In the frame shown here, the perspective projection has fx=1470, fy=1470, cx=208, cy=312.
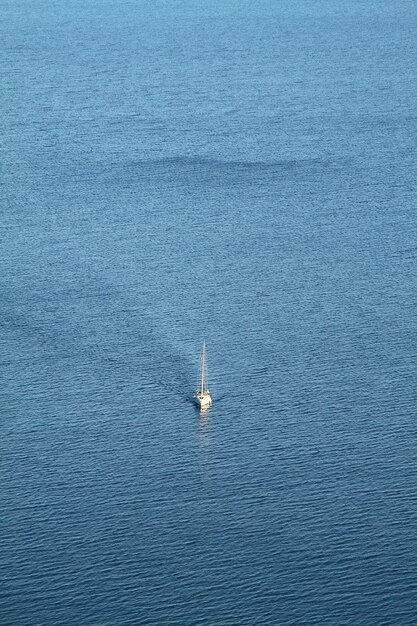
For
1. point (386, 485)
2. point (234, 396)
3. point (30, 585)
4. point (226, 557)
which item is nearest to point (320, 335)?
point (234, 396)

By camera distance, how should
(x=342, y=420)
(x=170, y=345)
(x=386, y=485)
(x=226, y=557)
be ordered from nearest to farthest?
(x=226, y=557)
(x=386, y=485)
(x=342, y=420)
(x=170, y=345)

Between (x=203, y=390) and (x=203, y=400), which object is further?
(x=203, y=390)

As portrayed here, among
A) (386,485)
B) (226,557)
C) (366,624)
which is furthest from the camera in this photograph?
(386,485)

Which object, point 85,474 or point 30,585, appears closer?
point 30,585

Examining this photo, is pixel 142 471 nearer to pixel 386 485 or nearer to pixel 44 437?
pixel 44 437

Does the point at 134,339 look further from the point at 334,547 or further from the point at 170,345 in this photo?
the point at 334,547

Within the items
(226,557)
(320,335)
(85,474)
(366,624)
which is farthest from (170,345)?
(366,624)
